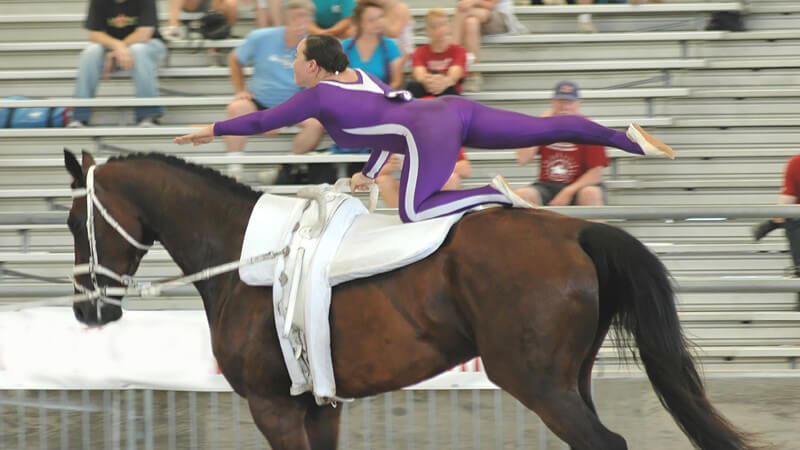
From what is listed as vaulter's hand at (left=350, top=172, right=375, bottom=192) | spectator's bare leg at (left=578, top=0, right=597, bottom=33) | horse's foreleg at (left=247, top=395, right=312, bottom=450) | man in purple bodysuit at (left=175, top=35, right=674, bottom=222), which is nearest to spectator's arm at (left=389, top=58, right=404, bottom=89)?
spectator's bare leg at (left=578, top=0, right=597, bottom=33)

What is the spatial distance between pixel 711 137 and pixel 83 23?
5.21 meters

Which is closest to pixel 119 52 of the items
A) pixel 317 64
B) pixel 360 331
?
pixel 317 64

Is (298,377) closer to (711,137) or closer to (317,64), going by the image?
(317,64)

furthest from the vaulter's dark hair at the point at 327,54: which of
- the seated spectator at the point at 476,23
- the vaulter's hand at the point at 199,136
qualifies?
the seated spectator at the point at 476,23

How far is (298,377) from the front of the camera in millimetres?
4375

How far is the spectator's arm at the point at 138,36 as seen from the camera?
822 cm

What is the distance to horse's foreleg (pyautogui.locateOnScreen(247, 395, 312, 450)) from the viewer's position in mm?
4406

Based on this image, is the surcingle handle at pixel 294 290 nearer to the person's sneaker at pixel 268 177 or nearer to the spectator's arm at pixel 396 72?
the person's sneaker at pixel 268 177

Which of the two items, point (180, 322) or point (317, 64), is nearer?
point (317, 64)

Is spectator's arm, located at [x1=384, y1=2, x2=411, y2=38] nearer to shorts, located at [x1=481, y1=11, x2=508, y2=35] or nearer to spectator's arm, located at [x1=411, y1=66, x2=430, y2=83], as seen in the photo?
spectator's arm, located at [x1=411, y1=66, x2=430, y2=83]

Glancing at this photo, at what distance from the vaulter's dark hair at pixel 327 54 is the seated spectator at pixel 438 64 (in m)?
3.08

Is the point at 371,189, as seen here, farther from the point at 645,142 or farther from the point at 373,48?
the point at 373,48

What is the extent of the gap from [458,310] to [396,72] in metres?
3.70

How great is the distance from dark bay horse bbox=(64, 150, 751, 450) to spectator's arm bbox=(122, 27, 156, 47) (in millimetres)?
3787
